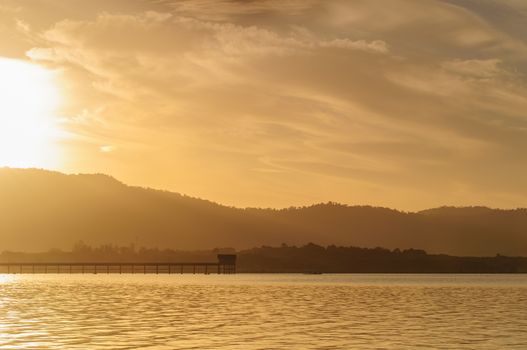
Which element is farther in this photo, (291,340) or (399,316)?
(399,316)

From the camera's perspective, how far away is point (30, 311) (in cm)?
8619

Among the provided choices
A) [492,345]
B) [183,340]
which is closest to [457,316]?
[492,345]

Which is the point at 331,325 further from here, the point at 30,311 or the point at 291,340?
the point at 30,311

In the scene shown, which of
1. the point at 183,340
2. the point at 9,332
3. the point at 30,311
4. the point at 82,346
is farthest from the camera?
the point at 30,311

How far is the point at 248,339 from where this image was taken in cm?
5506

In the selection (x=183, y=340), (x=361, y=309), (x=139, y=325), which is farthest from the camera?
(x=361, y=309)

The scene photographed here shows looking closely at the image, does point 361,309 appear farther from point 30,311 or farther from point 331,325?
point 30,311

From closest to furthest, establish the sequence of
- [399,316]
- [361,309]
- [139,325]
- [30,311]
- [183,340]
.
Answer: [183,340], [139,325], [399,316], [30,311], [361,309]

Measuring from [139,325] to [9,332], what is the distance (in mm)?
10441

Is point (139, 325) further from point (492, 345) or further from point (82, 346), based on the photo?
point (492, 345)

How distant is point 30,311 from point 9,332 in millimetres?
26522

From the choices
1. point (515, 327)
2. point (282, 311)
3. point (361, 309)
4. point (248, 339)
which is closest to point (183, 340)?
point (248, 339)

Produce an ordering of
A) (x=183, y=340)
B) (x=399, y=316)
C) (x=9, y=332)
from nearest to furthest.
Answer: (x=183, y=340)
(x=9, y=332)
(x=399, y=316)

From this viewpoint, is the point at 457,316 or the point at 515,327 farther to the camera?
the point at 457,316
